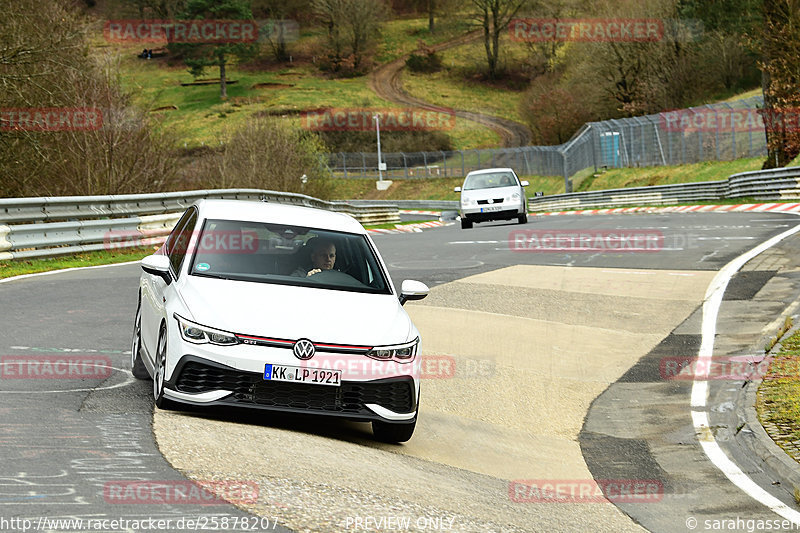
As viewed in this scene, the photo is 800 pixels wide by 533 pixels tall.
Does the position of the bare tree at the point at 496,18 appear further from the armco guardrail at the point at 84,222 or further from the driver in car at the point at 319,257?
the driver in car at the point at 319,257

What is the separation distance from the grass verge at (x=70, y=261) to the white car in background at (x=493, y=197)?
465 inches

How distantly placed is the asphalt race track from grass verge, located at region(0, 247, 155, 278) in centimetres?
94

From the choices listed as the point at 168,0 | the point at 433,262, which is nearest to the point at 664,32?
the point at 433,262

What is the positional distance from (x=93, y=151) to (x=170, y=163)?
307 centimetres

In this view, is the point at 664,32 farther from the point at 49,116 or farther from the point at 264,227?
the point at 264,227

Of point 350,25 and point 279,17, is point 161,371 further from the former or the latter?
point 279,17

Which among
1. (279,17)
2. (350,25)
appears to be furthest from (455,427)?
(279,17)

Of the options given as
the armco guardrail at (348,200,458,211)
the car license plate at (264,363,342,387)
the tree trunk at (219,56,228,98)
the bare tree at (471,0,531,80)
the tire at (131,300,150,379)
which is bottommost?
the armco guardrail at (348,200,458,211)

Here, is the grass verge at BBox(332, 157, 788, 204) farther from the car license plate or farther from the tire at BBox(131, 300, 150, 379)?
the car license plate

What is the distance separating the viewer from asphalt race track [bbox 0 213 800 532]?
216 inches

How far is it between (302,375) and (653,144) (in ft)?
164

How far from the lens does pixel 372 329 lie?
24.1 feet

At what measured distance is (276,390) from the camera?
7.01 m

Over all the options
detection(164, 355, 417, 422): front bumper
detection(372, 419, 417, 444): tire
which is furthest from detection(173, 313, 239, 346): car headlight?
detection(372, 419, 417, 444): tire
